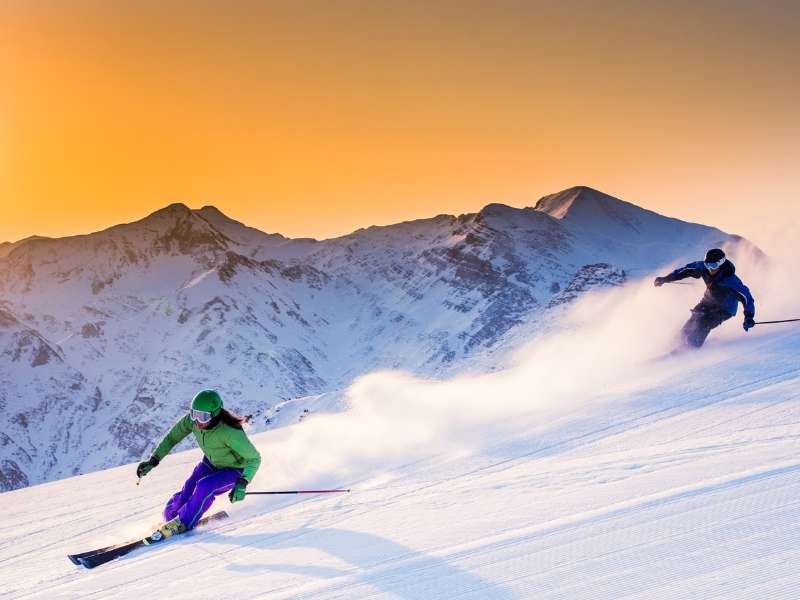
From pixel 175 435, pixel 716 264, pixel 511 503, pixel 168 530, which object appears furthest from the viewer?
pixel 716 264

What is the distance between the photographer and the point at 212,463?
7.52 metres

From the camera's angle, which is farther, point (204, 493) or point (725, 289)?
point (725, 289)

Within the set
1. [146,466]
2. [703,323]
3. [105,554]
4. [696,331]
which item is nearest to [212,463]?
[146,466]

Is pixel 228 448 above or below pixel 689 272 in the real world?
above

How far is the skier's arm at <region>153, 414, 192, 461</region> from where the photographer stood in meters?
7.62

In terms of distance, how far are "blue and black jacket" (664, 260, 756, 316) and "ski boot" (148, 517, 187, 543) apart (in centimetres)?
1011

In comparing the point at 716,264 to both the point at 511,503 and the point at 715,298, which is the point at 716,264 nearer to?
the point at 715,298

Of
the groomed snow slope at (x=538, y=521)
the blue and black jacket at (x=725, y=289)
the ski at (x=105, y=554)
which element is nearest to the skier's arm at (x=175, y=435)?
the groomed snow slope at (x=538, y=521)

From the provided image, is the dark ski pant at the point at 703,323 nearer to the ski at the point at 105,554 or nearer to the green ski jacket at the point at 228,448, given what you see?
the green ski jacket at the point at 228,448

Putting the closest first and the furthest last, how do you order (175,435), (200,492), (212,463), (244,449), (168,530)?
(168,530), (200,492), (244,449), (212,463), (175,435)

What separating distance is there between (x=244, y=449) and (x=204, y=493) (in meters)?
0.66

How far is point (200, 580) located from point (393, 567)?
5.77ft

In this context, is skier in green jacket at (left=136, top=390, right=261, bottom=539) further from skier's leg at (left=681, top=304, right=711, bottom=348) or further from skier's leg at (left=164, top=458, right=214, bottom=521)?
skier's leg at (left=681, top=304, right=711, bottom=348)

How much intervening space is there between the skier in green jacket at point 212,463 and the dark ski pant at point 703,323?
8.59 m
